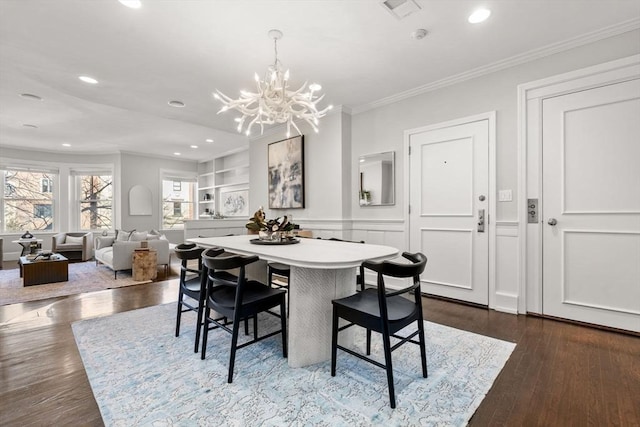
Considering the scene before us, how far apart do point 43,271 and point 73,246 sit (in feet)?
7.62

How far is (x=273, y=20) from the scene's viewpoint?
2.41 meters

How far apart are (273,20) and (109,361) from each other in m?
2.84

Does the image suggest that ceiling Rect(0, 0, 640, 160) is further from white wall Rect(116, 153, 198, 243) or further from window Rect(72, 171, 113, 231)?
window Rect(72, 171, 113, 231)

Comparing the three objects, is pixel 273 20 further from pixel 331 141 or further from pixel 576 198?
pixel 576 198

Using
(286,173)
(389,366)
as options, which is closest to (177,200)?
(286,173)

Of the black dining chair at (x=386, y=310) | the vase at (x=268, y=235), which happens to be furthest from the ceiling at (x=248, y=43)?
the black dining chair at (x=386, y=310)

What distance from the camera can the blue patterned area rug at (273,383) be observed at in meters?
1.51

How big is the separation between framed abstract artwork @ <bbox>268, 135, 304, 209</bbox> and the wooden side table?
6.87 feet

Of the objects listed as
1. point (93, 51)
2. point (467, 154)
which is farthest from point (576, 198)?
point (93, 51)

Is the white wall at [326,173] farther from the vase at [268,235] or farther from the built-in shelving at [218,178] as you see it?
the built-in shelving at [218,178]

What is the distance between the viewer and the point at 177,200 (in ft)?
28.6

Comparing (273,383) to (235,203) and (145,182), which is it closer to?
(235,203)

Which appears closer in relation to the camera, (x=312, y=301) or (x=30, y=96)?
(x=312, y=301)

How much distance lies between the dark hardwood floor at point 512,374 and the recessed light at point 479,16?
2.60 m
